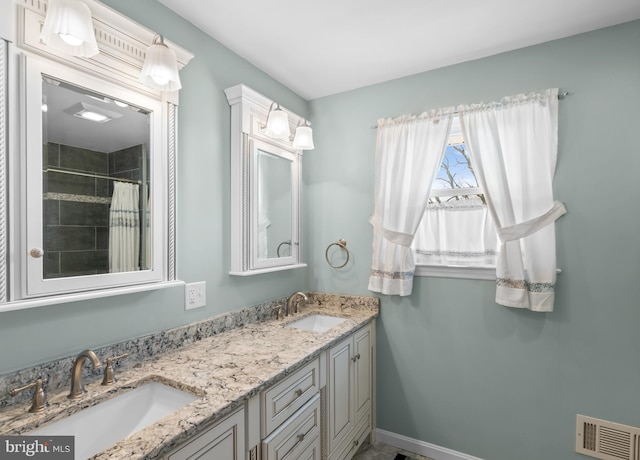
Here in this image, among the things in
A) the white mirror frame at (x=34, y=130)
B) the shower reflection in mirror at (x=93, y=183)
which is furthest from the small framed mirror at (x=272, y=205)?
the shower reflection in mirror at (x=93, y=183)

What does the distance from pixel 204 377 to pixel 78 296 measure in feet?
1.75

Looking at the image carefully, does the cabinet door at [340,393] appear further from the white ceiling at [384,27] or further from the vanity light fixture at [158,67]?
the white ceiling at [384,27]

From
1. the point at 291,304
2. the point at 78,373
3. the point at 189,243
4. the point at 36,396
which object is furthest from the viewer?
the point at 291,304

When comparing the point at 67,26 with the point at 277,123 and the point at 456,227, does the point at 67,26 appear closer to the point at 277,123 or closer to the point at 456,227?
the point at 277,123

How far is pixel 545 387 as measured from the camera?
1.88 metres

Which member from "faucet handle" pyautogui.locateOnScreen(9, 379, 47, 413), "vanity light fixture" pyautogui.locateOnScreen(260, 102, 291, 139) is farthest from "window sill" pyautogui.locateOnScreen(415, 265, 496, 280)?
"faucet handle" pyautogui.locateOnScreen(9, 379, 47, 413)

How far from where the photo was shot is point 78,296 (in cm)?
116

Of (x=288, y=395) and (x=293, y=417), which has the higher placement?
(x=288, y=395)

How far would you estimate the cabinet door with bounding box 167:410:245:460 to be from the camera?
3.15 ft

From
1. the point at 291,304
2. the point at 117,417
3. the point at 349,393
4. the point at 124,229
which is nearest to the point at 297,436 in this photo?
the point at 349,393

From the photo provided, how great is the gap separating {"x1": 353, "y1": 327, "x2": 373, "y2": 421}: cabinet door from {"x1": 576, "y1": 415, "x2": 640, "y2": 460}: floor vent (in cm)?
116

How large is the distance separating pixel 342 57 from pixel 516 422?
96.3 inches

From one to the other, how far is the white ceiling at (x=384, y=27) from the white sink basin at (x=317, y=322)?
66.7 inches

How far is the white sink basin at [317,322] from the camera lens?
226 centimetres
